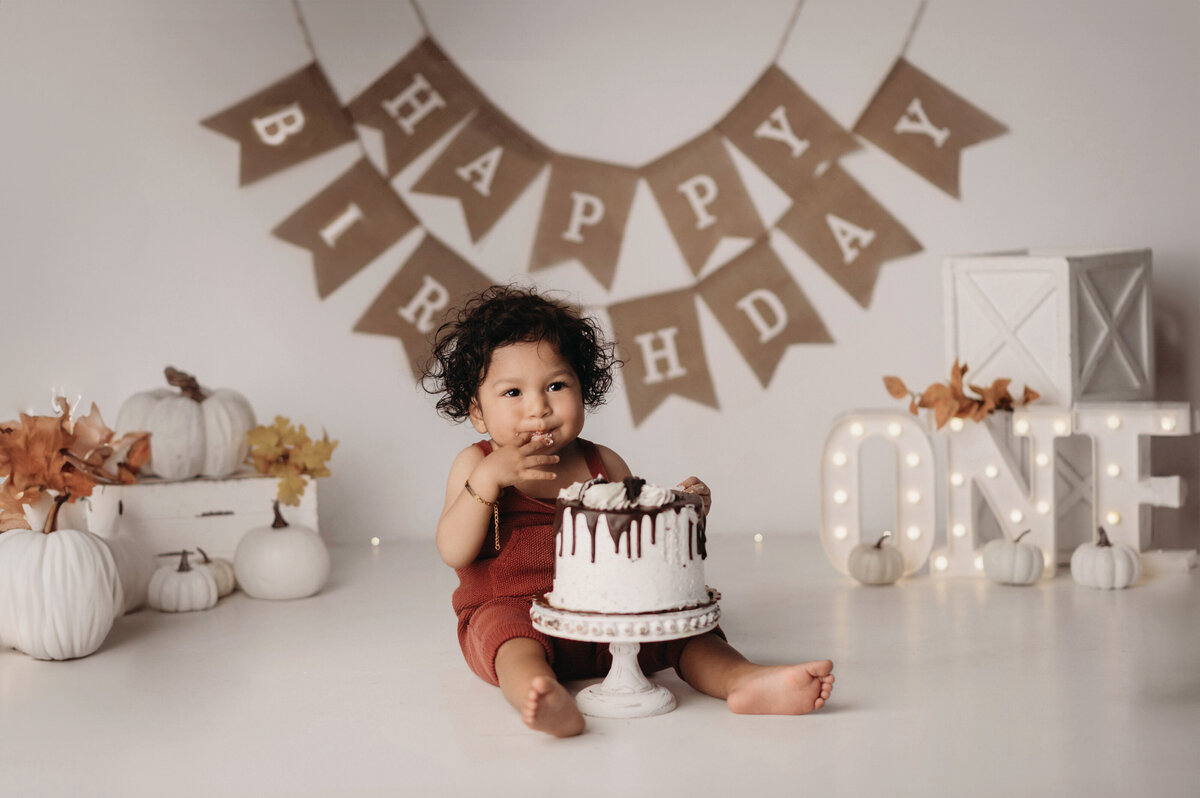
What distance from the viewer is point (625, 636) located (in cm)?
138

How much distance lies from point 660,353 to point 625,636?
1.61m

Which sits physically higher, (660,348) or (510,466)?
(660,348)

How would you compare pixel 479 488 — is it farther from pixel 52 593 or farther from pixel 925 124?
pixel 925 124

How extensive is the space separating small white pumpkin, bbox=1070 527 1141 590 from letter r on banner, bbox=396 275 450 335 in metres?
1.58

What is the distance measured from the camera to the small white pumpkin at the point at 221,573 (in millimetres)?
2262

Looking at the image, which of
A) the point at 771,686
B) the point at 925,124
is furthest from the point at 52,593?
the point at 925,124

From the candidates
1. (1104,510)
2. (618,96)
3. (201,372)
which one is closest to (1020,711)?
(1104,510)

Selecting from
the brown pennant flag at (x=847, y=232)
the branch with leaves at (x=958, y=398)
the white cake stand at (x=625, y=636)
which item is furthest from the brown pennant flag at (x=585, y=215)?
the white cake stand at (x=625, y=636)

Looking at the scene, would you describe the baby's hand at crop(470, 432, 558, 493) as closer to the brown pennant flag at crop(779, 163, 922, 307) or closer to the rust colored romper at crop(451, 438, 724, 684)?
the rust colored romper at crop(451, 438, 724, 684)

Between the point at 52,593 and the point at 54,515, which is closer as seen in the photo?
the point at 52,593

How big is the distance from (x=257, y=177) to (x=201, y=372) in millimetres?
499

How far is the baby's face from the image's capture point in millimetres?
1629

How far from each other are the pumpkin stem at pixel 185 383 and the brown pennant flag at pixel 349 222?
573 millimetres

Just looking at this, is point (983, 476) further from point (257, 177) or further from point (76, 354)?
point (76, 354)
